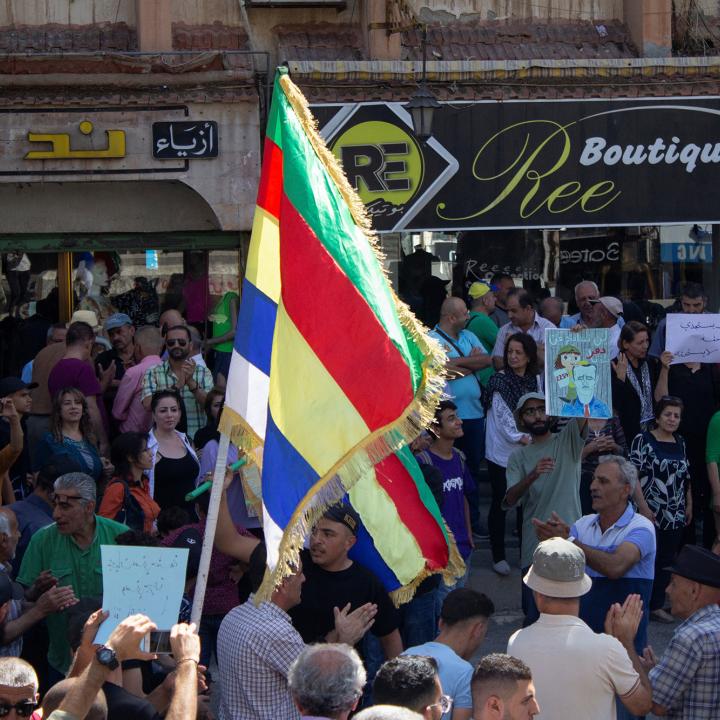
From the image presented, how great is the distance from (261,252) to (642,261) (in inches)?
367

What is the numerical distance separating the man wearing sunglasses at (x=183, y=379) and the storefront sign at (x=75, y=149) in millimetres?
3108

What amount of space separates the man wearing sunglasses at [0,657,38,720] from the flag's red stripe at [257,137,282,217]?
226cm

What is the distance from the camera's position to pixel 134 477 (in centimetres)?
898

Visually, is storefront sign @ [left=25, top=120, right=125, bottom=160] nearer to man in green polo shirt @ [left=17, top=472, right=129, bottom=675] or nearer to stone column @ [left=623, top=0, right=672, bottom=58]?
stone column @ [left=623, top=0, right=672, bottom=58]

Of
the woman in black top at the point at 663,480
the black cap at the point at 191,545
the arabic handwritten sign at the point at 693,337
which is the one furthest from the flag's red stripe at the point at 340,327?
the arabic handwritten sign at the point at 693,337

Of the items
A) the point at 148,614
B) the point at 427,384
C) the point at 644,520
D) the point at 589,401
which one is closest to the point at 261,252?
the point at 427,384

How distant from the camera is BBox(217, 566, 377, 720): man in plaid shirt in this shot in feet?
18.8

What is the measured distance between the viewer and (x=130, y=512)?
8703mm

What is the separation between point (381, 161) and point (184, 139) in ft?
6.35

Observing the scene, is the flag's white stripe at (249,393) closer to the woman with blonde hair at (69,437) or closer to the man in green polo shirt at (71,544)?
the man in green polo shirt at (71,544)

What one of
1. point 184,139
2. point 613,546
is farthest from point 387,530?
point 184,139

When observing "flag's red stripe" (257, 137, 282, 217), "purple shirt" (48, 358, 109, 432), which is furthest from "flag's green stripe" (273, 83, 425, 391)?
"purple shirt" (48, 358, 109, 432)

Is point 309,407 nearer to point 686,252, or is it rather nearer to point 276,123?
point 276,123

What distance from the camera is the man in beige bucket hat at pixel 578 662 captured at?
5746mm
